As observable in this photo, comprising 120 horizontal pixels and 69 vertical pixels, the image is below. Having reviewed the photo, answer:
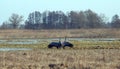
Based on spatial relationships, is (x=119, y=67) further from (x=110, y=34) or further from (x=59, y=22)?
(x=59, y=22)

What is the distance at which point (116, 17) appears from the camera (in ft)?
434

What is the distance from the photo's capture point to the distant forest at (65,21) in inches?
4715

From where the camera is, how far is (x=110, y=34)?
252ft

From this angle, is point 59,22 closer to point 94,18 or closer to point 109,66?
point 94,18

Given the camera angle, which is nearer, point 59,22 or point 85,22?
point 85,22

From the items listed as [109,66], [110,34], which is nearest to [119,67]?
[109,66]

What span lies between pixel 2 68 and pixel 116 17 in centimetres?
11558

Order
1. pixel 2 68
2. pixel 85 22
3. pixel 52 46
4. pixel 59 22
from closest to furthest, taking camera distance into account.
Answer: pixel 2 68 → pixel 52 46 → pixel 85 22 → pixel 59 22

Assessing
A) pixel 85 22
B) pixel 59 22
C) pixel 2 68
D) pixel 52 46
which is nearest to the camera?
pixel 2 68

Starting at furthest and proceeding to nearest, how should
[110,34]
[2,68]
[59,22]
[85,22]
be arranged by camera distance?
[59,22]
[85,22]
[110,34]
[2,68]

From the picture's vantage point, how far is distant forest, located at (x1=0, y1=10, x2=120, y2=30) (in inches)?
4715

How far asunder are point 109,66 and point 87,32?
198 feet

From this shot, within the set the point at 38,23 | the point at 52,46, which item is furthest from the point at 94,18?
the point at 52,46

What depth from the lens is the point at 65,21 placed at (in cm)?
12862
